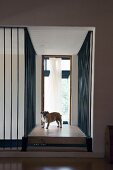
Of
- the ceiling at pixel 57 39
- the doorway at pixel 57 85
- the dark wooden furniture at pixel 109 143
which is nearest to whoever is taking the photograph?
the dark wooden furniture at pixel 109 143

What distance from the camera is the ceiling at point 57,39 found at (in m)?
3.48

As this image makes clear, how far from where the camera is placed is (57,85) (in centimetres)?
538

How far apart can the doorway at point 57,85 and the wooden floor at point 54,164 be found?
7.05 ft

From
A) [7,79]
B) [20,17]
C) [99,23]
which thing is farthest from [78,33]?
[7,79]

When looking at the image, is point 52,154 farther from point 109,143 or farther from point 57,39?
point 57,39

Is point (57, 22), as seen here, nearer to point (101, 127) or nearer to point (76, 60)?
point (101, 127)

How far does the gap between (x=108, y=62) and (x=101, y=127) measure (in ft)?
2.96

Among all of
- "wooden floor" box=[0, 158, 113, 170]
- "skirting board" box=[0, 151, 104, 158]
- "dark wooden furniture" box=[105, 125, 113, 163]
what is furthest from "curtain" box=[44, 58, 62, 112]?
"dark wooden furniture" box=[105, 125, 113, 163]

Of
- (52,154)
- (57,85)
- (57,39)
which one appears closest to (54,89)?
(57,85)

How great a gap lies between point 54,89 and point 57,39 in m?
1.50

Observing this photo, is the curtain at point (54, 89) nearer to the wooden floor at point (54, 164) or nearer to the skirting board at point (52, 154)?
the skirting board at point (52, 154)

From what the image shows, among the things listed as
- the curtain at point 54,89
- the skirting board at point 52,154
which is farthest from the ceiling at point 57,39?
the skirting board at point 52,154

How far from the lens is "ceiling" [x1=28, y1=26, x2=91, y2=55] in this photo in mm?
3477

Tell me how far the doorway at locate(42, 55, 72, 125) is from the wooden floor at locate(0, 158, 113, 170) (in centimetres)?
215
